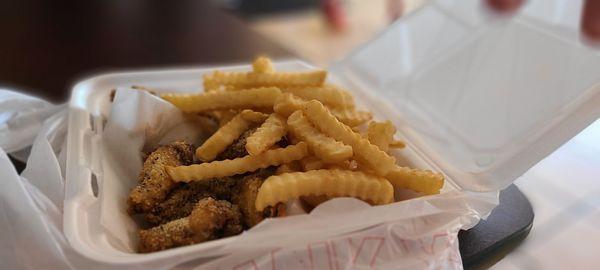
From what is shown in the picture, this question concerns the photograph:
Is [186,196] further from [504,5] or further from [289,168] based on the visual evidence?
[504,5]

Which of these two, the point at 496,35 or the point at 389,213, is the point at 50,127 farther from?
the point at 496,35

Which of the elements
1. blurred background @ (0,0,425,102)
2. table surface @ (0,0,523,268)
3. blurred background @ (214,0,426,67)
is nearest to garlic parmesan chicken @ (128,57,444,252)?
blurred background @ (0,0,425,102)

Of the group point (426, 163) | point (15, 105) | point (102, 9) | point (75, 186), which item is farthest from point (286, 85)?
point (102, 9)

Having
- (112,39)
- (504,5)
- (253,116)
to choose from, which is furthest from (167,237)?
(112,39)

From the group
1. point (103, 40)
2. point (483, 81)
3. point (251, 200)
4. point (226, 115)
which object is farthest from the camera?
point (103, 40)

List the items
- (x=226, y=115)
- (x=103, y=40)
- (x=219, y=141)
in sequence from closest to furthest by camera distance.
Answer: (x=219, y=141)
(x=226, y=115)
(x=103, y=40)

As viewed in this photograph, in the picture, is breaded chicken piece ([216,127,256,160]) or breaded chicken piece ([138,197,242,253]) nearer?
breaded chicken piece ([138,197,242,253])

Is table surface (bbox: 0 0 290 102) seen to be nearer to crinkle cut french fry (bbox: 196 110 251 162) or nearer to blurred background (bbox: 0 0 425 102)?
blurred background (bbox: 0 0 425 102)
